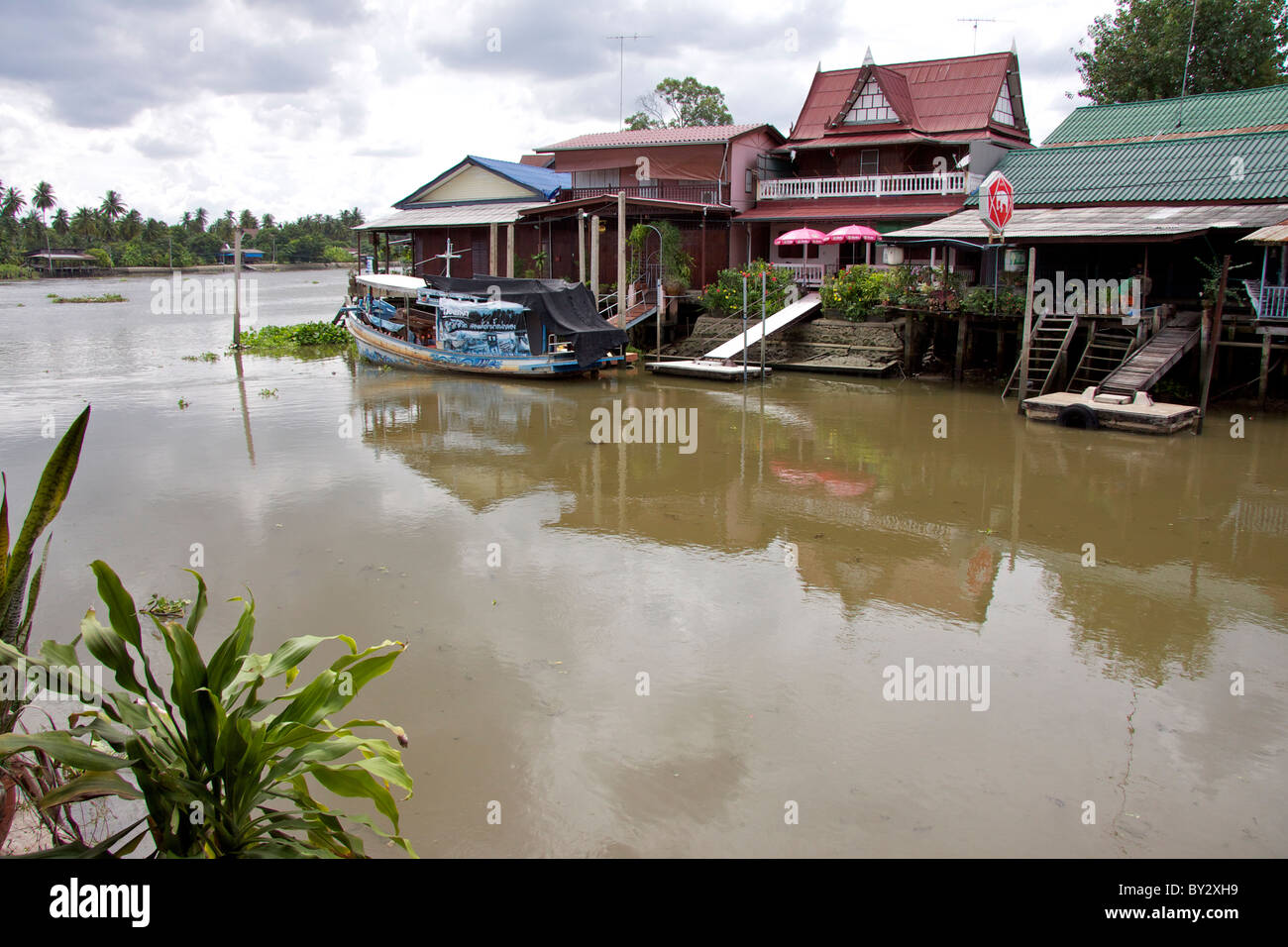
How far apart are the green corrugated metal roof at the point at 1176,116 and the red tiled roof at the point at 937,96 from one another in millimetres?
2548

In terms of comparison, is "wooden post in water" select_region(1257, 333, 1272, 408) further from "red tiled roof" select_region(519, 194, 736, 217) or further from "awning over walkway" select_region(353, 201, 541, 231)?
"awning over walkway" select_region(353, 201, 541, 231)

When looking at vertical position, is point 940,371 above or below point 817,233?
below

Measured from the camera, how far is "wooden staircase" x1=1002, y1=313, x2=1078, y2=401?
18.2m

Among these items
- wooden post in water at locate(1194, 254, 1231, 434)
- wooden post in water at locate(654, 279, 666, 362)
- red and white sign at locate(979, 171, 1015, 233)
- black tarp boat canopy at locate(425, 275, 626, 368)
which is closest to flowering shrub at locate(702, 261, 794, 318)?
wooden post in water at locate(654, 279, 666, 362)

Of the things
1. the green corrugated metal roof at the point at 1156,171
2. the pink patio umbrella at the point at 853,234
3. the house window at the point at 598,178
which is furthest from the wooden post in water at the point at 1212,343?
the house window at the point at 598,178

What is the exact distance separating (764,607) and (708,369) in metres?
14.2

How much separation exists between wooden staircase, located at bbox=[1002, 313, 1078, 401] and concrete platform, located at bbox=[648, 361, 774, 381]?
222 inches

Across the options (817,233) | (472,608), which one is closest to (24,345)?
(817,233)

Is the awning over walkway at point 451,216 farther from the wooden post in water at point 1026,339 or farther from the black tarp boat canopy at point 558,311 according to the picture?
the wooden post in water at point 1026,339

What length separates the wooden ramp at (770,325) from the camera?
23212 millimetres

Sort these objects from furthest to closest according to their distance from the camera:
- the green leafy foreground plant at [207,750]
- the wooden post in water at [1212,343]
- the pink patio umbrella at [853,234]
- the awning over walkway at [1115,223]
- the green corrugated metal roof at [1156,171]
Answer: the pink patio umbrella at [853,234], the green corrugated metal roof at [1156,171], the awning over walkway at [1115,223], the wooden post in water at [1212,343], the green leafy foreground plant at [207,750]

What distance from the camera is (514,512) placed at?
1143cm
